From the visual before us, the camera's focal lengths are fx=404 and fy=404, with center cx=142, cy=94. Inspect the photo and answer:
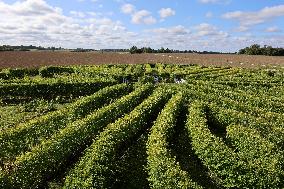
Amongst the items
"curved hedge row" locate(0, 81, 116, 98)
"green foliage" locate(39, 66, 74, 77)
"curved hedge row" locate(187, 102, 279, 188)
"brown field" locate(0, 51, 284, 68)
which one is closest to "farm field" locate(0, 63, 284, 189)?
"curved hedge row" locate(187, 102, 279, 188)

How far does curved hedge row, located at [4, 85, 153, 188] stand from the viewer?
23250mm

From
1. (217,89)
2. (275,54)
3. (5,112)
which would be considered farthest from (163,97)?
(275,54)

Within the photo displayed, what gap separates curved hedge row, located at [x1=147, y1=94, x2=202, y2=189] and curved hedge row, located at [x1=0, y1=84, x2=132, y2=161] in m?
8.76

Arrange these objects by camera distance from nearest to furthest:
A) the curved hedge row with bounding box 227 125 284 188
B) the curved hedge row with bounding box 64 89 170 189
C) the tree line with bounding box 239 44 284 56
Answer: the curved hedge row with bounding box 64 89 170 189 < the curved hedge row with bounding box 227 125 284 188 < the tree line with bounding box 239 44 284 56

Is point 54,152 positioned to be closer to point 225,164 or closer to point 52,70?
point 225,164

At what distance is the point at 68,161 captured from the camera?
27734 mm

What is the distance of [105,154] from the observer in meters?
25.7

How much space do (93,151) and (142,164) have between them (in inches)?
150

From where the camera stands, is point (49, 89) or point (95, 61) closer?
point (49, 89)

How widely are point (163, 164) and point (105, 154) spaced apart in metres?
4.30

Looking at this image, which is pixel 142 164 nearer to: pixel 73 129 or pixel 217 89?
pixel 73 129

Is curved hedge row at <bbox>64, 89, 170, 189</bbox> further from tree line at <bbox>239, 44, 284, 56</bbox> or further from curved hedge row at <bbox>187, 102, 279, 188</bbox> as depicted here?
tree line at <bbox>239, 44, 284, 56</bbox>

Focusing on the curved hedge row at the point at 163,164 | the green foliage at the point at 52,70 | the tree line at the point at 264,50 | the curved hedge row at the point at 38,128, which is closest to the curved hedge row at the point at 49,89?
the curved hedge row at the point at 38,128

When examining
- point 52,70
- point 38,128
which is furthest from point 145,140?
point 52,70
